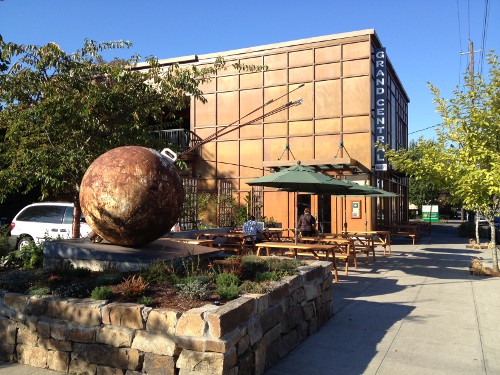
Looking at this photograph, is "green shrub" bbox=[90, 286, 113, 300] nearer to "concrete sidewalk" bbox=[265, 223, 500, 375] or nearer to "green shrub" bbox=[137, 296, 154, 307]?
"green shrub" bbox=[137, 296, 154, 307]

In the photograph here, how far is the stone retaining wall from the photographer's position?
400 cm

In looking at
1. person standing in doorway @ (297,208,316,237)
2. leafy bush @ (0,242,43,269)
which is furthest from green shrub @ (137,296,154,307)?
person standing in doorway @ (297,208,316,237)

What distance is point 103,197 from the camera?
618cm

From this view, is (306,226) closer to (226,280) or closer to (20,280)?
(226,280)

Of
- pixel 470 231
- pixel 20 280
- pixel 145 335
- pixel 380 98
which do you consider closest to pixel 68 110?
pixel 20 280

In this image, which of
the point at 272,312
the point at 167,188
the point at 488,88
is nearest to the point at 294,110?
the point at 488,88

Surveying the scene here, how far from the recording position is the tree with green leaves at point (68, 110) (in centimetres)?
847

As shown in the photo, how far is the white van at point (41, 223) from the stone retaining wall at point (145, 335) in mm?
8438

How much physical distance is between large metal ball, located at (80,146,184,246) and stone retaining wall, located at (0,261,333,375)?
63.0 inches

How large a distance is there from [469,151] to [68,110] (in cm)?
906

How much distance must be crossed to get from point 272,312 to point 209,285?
831 mm

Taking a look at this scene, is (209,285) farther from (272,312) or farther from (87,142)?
(87,142)

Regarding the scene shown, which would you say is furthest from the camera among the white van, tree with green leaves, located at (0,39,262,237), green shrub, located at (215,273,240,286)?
the white van

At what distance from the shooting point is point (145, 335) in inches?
165
